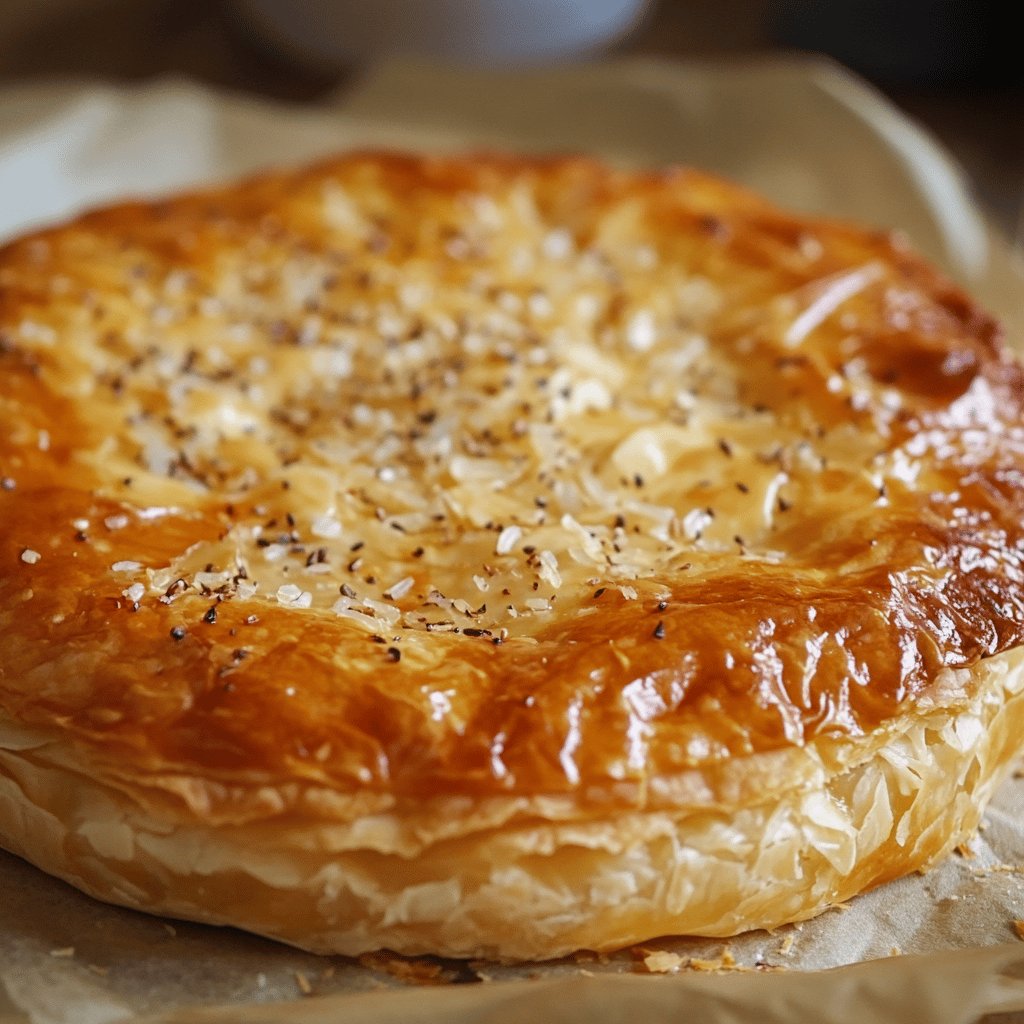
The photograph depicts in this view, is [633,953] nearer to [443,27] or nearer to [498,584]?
[498,584]

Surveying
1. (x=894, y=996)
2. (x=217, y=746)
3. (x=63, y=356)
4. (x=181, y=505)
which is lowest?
(x=894, y=996)

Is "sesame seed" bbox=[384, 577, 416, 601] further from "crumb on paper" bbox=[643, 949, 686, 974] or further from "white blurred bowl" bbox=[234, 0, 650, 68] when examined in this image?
"white blurred bowl" bbox=[234, 0, 650, 68]

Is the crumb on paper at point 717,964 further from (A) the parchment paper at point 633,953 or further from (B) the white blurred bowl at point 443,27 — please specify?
(B) the white blurred bowl at point 443,27

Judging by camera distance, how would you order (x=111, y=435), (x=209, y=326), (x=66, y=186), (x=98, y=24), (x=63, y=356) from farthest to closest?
(x=98, y=24) → (x=66, y=186) → (x=209, y=326) → (x=63, y=356) → (x=111, y=435)

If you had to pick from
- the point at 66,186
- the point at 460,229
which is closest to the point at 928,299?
the point at 460,229

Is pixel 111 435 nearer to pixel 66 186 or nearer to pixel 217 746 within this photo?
pixel 217 746

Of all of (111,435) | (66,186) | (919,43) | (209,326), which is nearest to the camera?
(111,435)

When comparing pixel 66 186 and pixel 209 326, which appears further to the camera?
pixel 66 186
